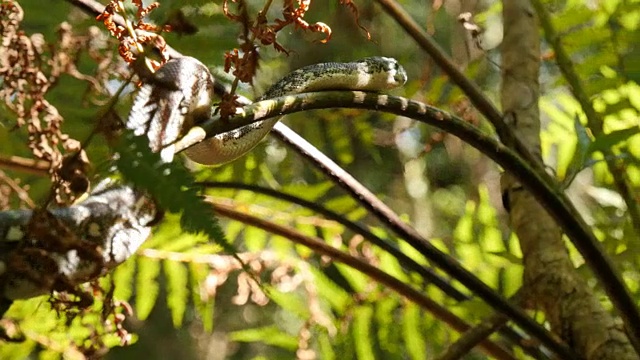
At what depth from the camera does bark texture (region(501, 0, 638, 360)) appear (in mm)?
1117

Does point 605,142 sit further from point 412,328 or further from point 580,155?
point 412,328

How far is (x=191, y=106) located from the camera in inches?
32.1

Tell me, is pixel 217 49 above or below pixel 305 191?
above

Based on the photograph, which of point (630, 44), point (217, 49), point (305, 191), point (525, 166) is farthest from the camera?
point (305, 191)

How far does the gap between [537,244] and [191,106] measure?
2.35ft

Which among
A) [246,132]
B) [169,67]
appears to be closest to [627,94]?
[246,132]

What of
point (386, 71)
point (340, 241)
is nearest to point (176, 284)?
point (340, 241)

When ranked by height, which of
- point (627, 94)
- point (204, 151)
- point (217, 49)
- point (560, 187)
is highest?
point (627, 94)

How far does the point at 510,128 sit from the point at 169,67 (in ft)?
2.20

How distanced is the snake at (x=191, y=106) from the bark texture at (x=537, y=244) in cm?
38

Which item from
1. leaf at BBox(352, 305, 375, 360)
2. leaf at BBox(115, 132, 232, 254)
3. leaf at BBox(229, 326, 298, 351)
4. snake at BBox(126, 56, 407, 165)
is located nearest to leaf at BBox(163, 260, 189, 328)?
leaf at BBox(229, 326, 298, 351)

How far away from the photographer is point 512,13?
1563mm

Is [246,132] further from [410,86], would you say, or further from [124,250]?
[410,86]

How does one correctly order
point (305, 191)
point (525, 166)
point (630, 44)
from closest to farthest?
point (525, 166) → point (630, 44) → point (305, 191)
